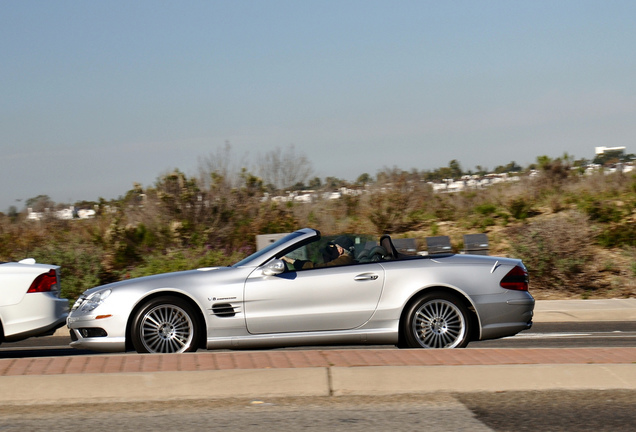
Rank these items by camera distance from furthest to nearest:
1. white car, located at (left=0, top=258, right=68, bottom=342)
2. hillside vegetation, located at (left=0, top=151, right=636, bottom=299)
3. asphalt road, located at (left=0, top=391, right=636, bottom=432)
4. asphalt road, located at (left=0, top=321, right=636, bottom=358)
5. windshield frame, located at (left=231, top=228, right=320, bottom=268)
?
hillside vegetation, located at (left=0, top=151, right=636, bottom=299) < asphalt road, located at (left=0, top=321, right=636, bottom=358) < white car, located at (left=0, top=258, right=68, bottom=342) < windshield frame, located at (left=231, top=228, right=320, bottom=268) < asphalt road, located at (left=0, top=391, right=636, bottom=432)

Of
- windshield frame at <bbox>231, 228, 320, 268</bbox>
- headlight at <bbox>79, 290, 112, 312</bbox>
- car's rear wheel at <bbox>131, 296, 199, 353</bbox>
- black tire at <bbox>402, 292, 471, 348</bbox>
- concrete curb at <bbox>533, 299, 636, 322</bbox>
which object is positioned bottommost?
concrete curb at <bbox>533, 299, 636, 322</bbox>

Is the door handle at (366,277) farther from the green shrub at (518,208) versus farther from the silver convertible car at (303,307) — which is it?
the green shrub at (518,208)

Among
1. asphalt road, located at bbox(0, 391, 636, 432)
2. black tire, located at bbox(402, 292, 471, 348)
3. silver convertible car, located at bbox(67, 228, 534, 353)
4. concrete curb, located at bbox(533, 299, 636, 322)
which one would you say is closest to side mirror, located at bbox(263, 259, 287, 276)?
silver convertible car, located at bbox(67, 228, 534, 353)

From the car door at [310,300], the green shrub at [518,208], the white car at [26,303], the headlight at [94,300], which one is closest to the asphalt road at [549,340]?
the white car at [26,303]

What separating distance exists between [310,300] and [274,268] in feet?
1.64

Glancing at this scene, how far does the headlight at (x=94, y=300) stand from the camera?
26.7 feet

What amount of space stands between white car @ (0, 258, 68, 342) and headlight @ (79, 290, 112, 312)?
96 centimetres

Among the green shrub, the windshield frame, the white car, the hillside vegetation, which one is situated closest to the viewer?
the windshield frame

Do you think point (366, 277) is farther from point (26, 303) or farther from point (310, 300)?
point (26, 303)

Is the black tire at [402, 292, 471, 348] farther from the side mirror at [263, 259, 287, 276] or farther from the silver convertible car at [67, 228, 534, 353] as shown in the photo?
the side mirror at [263, 259, 287, 276]

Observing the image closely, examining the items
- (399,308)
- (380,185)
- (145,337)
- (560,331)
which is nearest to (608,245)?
(380,185)

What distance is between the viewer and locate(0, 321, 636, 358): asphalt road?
1012 cm

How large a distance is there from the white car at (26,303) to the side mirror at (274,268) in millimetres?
2790

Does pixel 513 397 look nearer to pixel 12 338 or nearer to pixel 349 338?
pixel 349 338
